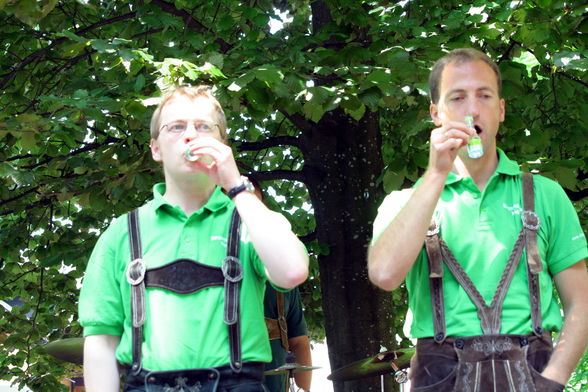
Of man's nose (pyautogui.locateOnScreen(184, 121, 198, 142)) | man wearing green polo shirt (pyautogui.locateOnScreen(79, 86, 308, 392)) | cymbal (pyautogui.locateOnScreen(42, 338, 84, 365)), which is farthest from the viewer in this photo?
cymbal (pyautogui.locateOnScreen(42, 338, 84, 365))

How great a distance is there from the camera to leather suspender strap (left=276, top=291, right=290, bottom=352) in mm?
4227

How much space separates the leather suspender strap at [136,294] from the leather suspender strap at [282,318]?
4.65 feet

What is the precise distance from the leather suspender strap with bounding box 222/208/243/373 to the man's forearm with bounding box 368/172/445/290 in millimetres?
433

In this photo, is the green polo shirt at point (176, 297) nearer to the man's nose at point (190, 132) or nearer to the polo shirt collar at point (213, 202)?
the polo shirt collar at point (213, 202)

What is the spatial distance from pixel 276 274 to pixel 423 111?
9.57 ft

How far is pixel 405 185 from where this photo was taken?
21.6 ft

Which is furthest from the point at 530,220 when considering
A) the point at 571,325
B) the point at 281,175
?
the point at 281,175

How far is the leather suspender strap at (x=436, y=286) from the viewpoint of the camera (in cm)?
268

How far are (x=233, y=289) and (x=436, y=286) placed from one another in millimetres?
606

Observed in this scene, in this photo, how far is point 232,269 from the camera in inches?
111

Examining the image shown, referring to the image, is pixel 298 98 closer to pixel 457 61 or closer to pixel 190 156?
pixel 457 61

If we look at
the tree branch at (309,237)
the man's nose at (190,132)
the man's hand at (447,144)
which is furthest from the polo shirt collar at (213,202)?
the tree branch at (309,237)

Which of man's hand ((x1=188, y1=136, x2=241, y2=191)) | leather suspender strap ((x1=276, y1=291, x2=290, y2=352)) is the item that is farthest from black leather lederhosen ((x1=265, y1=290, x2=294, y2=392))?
man's hand ((x1=188, y1=136, x2=241, y2=191))

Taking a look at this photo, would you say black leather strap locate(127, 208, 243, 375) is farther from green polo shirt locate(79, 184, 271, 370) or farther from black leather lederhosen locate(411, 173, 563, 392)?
black leather lederhosen locate(411, 173, 563, 392)
